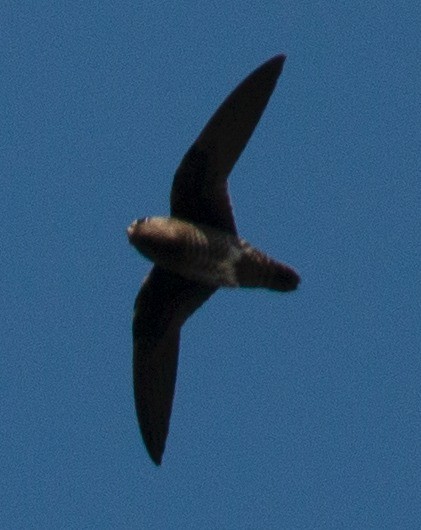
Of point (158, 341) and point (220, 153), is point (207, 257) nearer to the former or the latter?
point (220, 153)

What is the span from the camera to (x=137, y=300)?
15.0 metres

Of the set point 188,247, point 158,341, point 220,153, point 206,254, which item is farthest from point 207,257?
point 158,341

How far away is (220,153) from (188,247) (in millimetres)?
680

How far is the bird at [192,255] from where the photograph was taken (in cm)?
1413

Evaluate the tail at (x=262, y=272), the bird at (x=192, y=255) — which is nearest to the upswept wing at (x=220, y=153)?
the bird at (x=192, y=255)

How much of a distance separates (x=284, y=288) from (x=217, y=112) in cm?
121

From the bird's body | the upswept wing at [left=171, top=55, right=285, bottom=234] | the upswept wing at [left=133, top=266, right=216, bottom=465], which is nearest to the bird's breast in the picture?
the bird's body

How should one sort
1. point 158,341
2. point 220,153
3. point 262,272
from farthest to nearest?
point 158,341, point 220,153, point 262,272

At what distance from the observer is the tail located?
14094mm

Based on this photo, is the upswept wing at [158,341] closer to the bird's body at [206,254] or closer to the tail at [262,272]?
the bird's body at [206,254]

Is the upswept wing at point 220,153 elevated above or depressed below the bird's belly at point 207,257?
above

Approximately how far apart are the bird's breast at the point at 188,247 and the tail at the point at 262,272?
5 cm

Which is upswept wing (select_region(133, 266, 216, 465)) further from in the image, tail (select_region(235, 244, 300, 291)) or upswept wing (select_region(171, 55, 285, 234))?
tail (select_region(235, 244, 300, 291))

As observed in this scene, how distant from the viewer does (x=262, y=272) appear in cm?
1417
